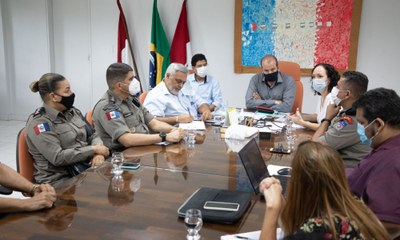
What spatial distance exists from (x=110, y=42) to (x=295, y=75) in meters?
3.09

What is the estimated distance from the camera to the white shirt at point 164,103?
3.66 metres

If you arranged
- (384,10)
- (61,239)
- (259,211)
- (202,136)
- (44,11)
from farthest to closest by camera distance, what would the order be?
(44,11)
(384,10)
(202,136)
(259,211)
(61,239)

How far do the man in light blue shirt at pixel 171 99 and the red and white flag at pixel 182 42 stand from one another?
186cm

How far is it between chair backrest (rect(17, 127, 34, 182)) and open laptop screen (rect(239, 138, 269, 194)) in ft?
4.77

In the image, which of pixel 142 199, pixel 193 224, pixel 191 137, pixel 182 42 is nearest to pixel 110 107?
pixel 191 137

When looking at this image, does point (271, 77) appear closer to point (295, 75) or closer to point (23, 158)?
point (295, 75)

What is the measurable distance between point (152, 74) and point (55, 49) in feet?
6.27

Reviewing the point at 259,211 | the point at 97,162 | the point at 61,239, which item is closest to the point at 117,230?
the point at 61,239

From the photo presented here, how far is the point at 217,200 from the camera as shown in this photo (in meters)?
1.73

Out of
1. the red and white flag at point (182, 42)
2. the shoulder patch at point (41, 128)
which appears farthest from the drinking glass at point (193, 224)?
the red and white flag at point (182, 42)

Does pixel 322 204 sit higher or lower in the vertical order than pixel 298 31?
lower

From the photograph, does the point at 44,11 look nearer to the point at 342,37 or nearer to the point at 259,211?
the point at 342,37

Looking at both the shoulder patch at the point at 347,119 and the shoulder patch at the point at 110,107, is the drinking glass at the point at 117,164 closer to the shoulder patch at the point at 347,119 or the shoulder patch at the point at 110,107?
the shoulder patch at the point at 110,107

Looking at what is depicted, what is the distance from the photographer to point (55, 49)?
646 centimetres
